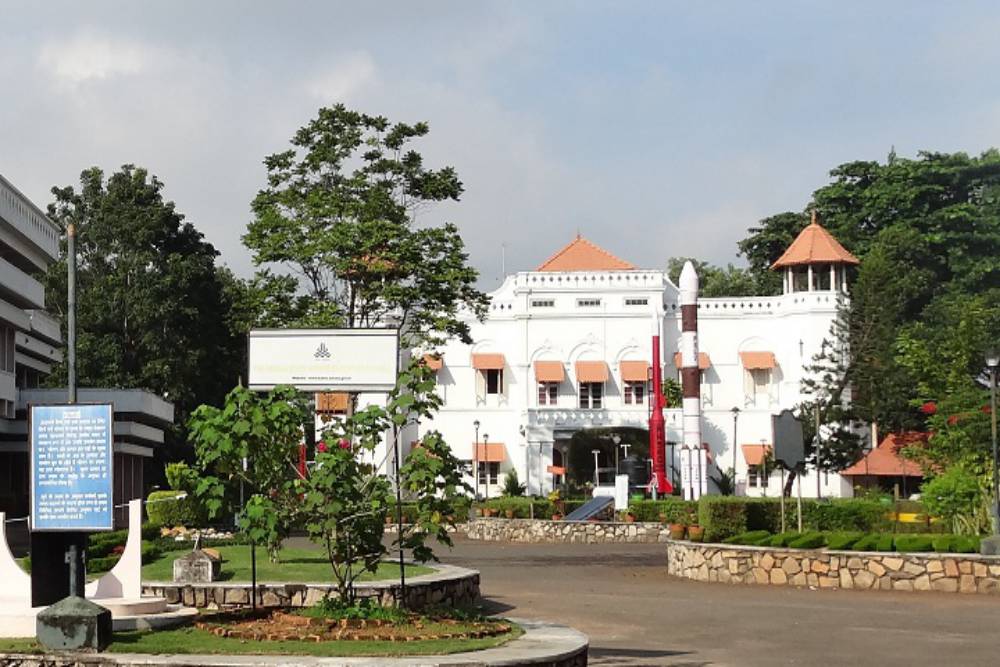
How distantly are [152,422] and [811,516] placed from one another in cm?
2928

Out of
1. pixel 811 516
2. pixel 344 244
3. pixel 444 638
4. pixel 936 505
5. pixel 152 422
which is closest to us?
pixel 444 638

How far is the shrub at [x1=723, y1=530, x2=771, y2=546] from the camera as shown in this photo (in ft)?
82.1

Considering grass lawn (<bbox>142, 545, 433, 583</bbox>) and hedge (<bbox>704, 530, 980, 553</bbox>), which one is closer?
grass lawn (<bbox>142, 545, 433, 583</bbox>)

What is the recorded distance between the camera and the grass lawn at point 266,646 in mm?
12227

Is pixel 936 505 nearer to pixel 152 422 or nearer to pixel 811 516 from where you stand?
pixel 811 516

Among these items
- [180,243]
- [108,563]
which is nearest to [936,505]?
[108,563]

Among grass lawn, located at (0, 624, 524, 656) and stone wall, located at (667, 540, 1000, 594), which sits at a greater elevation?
grass lawn, located at (0, 624, 524, 656)

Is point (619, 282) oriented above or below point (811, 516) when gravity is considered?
above

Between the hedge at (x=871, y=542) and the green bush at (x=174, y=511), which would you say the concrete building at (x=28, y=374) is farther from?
the hedge at (x=871, y=542)

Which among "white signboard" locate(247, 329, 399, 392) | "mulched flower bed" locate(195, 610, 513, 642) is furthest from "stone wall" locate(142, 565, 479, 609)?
"white signboard" locate(247, 329, 399, 392)

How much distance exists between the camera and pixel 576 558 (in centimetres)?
3303

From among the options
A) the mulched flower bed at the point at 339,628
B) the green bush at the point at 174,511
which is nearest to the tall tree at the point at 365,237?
the green bush at the point at 174,511

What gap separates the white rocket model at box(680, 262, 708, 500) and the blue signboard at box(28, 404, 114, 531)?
1560 inches

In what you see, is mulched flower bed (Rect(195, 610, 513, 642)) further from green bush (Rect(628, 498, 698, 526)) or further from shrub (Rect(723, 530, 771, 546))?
green bush (Rect(628, 498, 698, 526))
